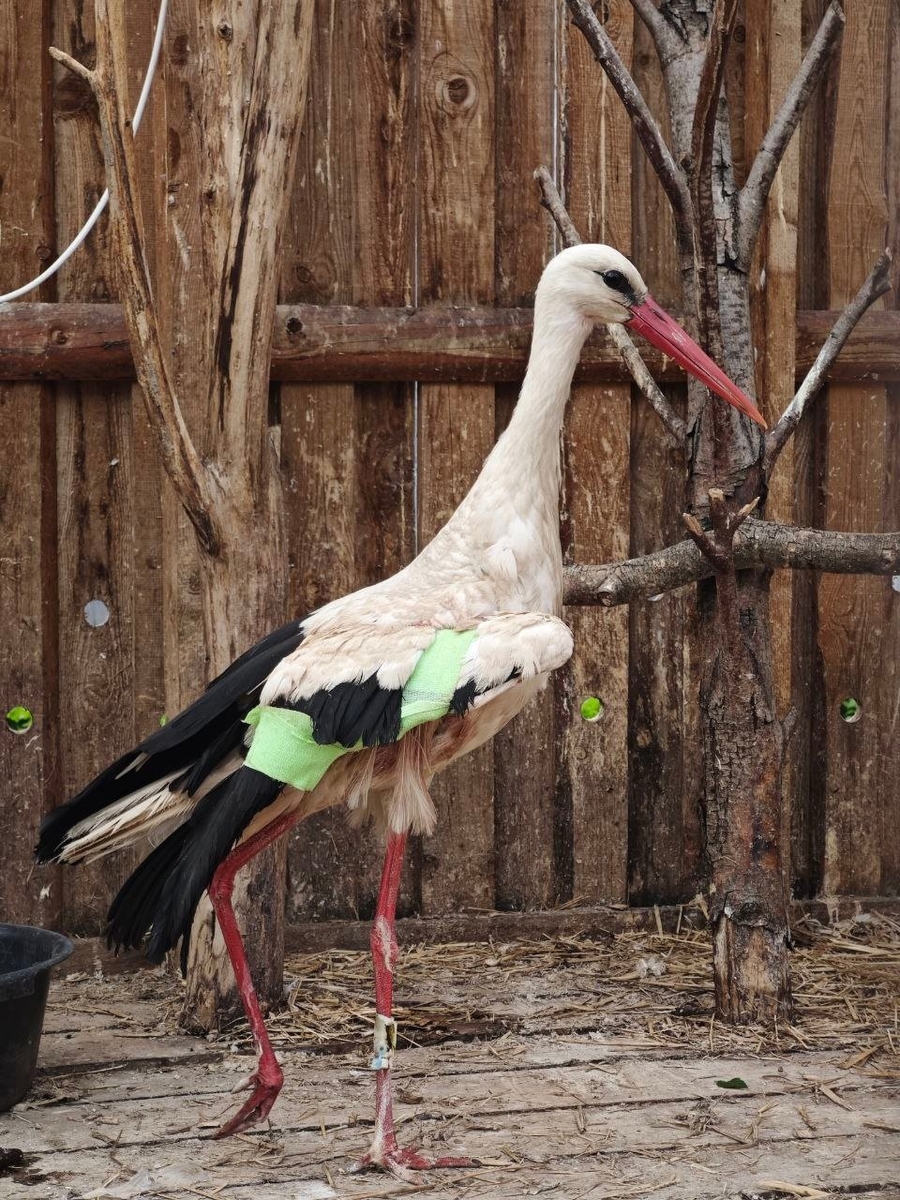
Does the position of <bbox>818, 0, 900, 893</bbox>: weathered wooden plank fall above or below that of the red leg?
above

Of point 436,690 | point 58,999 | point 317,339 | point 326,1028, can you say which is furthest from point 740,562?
point 58,999

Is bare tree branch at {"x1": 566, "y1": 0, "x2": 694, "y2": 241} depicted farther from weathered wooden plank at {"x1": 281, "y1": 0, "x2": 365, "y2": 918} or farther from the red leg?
the red leg

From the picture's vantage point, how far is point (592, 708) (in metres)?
4.70

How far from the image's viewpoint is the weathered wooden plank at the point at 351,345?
4320mm

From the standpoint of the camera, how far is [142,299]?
3674 millimetres

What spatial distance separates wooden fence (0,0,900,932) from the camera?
4418 millimetres

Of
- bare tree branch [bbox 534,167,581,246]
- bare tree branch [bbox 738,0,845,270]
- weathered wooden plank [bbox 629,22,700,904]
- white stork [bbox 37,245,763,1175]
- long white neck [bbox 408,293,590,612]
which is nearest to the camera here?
white stork [bbox 37,245,763,1175]

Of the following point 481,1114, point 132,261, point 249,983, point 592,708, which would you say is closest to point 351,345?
point 132,261

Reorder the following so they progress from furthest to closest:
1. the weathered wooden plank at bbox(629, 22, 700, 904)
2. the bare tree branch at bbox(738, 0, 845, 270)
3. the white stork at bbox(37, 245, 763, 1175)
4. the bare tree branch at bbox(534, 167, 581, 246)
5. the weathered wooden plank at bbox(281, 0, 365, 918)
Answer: the weathered wooden plank at bbox(629, 22, 700, 904)
the weathered wooden plank at bbox(281, 0, 365, 918)
the bare tree branch at bbox(534, 167, 581, 246)
the bare tree branch at bbox(738, 0, 845, 270)
the white stork at bbox(37, 245, 763, 1175)

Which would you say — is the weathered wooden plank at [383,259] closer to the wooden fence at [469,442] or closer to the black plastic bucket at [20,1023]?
the wooden fence at [469,442]

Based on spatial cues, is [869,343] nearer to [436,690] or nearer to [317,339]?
[317,339]

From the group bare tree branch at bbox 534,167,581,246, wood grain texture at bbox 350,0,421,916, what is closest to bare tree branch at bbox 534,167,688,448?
bare tree branch at bbox 534,167,581,246

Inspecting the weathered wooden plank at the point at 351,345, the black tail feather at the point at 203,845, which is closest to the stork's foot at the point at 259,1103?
the black tail feather at the point at 203,845

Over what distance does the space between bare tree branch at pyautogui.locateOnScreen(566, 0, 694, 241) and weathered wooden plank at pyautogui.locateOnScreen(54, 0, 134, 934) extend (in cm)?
157
